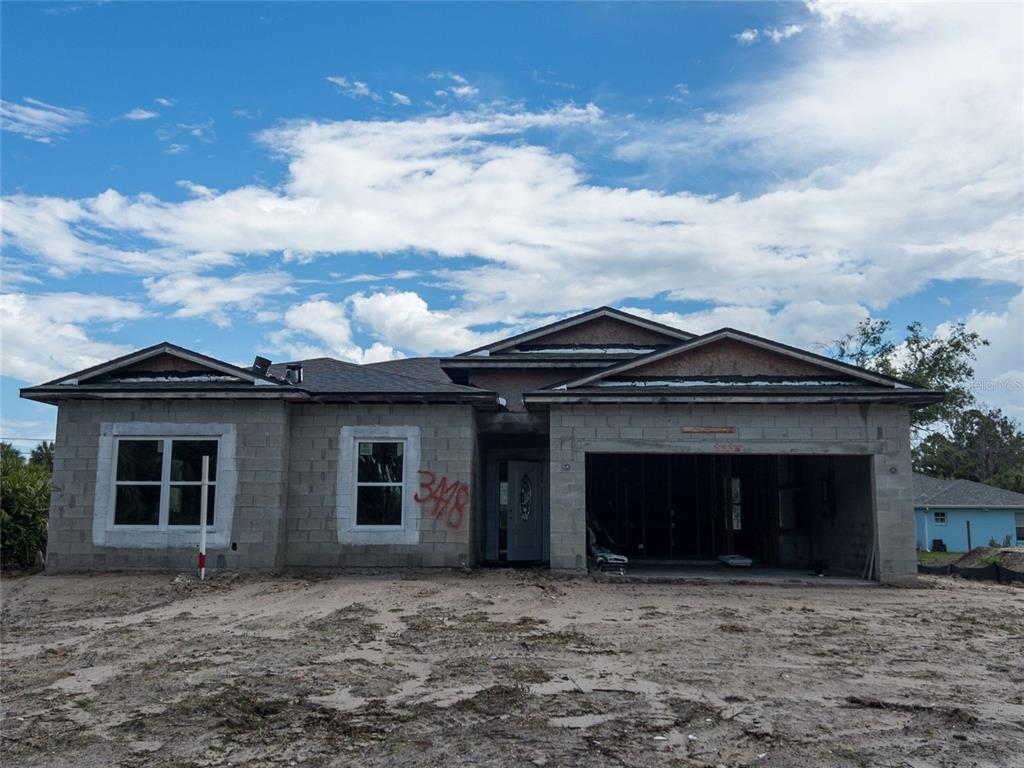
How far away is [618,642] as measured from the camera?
9758 mm

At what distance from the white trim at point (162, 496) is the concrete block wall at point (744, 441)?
5863 millimetres

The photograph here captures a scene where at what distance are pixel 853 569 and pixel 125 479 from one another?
13935mm

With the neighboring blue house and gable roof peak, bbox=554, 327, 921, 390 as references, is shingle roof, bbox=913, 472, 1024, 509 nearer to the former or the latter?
the neighboring blue house

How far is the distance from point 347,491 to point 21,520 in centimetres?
824

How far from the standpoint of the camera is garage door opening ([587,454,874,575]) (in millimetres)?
19344

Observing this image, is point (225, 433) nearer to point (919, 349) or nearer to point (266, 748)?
point (266, 748)

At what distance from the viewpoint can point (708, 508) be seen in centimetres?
2077

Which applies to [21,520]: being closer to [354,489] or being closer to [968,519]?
[354,489]

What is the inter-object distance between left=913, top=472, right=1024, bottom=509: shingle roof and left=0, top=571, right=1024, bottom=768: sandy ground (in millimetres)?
23679

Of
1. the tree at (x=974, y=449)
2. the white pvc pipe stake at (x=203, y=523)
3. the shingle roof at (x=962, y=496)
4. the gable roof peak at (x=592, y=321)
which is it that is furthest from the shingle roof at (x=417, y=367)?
the tree at (x=974, y=449)

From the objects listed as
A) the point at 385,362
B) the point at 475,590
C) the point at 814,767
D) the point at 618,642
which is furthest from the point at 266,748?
the point at 385,362

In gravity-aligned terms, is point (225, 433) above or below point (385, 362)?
below

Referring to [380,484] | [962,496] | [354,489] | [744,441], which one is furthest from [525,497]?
[962,496]

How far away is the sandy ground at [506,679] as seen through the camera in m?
6.12
